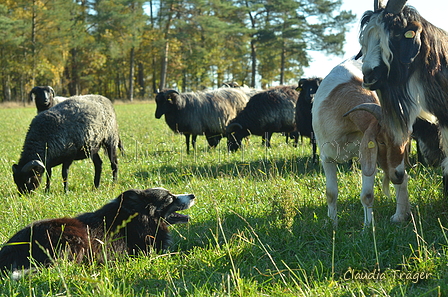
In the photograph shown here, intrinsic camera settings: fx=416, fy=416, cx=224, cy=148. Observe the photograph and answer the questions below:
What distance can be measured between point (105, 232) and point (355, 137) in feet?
8.47

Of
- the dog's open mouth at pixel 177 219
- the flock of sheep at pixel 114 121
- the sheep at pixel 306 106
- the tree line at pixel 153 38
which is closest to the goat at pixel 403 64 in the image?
the dog's open mouth at pixel 177 219

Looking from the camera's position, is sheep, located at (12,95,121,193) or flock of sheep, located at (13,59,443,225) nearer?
flock of sheep, located at (13,59,443,225)

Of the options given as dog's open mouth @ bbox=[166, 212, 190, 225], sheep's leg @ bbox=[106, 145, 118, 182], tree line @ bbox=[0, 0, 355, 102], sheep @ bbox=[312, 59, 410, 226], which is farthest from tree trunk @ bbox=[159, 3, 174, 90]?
dog's open mouth @ bbox=[166, 212, 190, 225]

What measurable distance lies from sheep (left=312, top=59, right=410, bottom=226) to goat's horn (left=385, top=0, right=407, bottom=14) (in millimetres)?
795

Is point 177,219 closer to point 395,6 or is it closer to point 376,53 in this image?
point 376,53

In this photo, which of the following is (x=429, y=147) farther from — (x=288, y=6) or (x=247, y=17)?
(x=247, y=17)

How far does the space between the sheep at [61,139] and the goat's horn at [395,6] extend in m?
5.12

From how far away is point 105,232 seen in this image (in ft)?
11.7

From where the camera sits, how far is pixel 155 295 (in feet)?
9.66

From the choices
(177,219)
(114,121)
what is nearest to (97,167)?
(114,121)

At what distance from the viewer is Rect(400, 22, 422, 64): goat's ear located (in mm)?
3283

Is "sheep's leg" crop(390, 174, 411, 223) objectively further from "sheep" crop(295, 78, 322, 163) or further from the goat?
"sheep" crop(295, 78, 322, 163)

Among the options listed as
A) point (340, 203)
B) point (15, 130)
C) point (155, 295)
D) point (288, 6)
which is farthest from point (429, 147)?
point (288, 6)

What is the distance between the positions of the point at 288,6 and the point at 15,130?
1357 inches
